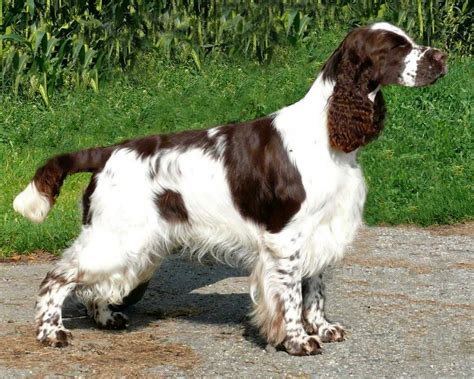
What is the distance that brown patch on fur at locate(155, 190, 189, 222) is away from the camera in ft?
19.3

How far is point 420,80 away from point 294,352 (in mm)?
1577

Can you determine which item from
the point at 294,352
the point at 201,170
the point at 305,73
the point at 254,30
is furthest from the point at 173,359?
the point at 254,30

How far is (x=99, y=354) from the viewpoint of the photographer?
5797 mm

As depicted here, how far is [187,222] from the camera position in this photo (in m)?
5.92

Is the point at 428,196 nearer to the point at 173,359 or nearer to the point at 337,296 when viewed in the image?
the point at 337,296

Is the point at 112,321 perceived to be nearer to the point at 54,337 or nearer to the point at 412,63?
the point at 54,337

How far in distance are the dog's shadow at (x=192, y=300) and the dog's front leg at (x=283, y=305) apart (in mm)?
253

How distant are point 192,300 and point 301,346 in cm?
143

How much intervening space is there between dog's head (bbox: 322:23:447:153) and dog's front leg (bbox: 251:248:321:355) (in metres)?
0.70

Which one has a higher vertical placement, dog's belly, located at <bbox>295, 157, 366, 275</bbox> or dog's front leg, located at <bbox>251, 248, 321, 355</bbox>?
dog's belly, located at <bbox>295, 157, 366, 275</bbox>

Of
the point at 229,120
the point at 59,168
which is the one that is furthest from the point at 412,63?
the point at 229,120

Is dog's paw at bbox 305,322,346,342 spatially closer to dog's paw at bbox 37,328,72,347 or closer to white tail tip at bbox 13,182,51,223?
dog's paw at bbox 37,328,72,347

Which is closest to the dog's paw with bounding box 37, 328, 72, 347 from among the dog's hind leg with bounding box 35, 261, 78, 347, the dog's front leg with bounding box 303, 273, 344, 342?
the dog's hind leg with bounding box 35, 261, 78, 347

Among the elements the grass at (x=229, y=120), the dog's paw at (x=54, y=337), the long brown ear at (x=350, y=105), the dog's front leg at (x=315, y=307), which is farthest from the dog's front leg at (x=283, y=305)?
the grass at (x=229, y=120)
